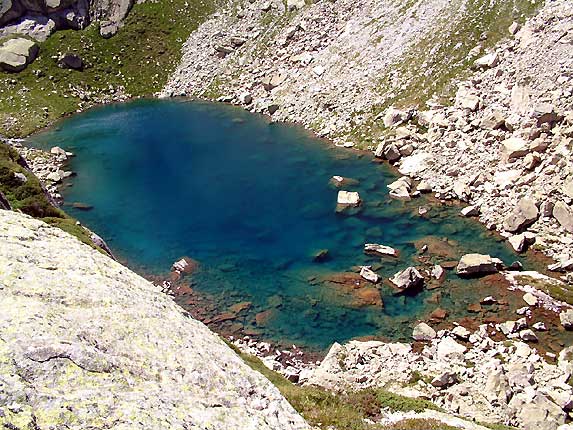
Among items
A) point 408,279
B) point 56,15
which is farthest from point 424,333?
point 56,15

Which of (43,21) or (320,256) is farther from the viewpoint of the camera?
(43,21)

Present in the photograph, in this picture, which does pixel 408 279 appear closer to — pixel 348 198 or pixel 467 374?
pixel 467 374

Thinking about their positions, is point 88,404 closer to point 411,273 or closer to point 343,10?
point 411,273

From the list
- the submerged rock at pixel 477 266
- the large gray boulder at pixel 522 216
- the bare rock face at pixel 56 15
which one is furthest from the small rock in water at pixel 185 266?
the bare rock face at pixel 56 15

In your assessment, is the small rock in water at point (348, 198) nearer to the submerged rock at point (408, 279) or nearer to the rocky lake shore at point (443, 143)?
the rocky lake shore at point (443, 143)

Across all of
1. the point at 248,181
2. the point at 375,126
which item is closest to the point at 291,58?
the point at 375,126
